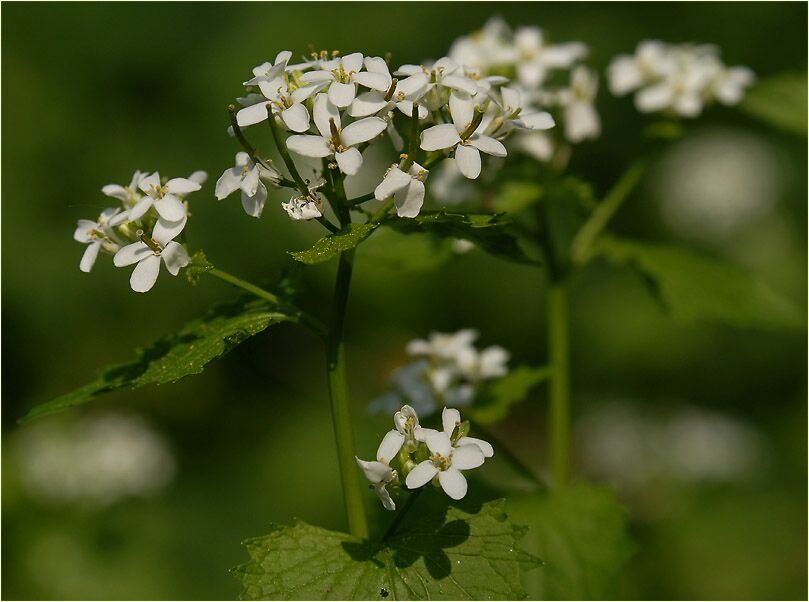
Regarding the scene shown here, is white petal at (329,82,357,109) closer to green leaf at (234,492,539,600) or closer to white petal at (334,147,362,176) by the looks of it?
white petal at (334,147,362,176)

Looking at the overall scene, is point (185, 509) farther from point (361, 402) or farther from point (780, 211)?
point (780, 211)

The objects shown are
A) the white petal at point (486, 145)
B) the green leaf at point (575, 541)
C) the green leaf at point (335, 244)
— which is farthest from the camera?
the green leaf at point (575, 541)

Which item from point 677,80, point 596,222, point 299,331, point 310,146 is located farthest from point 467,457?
point 299,331

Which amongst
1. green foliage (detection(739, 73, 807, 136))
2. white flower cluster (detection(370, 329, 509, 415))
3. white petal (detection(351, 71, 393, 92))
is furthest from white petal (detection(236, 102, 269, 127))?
green foliage (detection(739, 73, 807, 136))

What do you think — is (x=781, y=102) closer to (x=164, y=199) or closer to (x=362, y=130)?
(x=362, y=130)

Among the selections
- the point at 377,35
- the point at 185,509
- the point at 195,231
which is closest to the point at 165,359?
the point at 185,509

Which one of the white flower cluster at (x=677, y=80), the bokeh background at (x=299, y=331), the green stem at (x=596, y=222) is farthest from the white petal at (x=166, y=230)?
the bokeh background at (x=299, y=331)

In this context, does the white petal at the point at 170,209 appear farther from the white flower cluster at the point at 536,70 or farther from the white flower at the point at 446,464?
the white flower cluster at the point at 536,70
